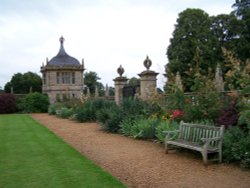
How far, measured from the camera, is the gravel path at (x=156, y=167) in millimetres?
6133

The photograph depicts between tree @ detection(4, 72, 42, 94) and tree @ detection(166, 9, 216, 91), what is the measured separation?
35.2 m

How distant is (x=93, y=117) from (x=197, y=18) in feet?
70.3

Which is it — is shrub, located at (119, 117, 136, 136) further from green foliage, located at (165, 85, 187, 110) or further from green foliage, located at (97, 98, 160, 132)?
green foliage, located at (165, 85, 187, 110)

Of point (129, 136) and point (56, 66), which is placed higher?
point (56, 66)

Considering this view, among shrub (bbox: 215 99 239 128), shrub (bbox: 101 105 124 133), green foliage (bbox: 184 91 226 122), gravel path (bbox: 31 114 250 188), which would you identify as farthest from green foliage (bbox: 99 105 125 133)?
shrub (bbox: 215 99 239 128)

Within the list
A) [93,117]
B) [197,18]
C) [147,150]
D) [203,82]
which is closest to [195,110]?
[203,82]

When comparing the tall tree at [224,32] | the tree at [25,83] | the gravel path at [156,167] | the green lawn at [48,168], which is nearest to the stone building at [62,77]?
the tree at [25,83]

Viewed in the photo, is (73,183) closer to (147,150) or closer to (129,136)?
(147,150)

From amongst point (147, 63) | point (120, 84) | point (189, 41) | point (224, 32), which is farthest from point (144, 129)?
point (224, 32)

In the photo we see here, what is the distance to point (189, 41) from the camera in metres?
35.2

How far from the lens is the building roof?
49.4 m

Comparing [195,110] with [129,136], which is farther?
[129,136]

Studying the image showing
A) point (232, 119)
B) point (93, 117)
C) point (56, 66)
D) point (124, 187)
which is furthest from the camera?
point (56, 66)

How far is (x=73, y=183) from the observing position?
20.1ft
